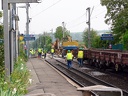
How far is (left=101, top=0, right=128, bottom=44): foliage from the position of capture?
55.9 meters

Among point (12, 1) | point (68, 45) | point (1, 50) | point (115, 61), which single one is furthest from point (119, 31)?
point (12, 1)

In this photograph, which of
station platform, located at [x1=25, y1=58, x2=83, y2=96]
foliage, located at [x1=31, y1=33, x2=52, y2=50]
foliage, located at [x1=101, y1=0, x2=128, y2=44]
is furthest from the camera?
foliage, located at [x1=31, y1=33, x2=52, y2=50]

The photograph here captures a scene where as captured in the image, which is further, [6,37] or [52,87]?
[52,87]

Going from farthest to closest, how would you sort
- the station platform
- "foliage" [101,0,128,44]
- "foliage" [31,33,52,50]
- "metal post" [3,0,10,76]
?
"foliage" [31,33,52,50], "foliage" [101,0,128,44], the station platform, "metal post" [3,0,10,76]

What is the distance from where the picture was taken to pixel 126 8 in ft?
A: 185

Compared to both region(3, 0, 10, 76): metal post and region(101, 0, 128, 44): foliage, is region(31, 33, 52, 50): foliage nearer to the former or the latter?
region(101, 0, 128, 44): foliage

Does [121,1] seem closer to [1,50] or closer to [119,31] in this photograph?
[119,31]

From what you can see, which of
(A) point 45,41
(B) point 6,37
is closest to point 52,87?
(B) point 6,37

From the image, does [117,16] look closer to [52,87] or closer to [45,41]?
[52,87]

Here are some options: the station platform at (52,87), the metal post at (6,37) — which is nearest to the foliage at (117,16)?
the station platform at (52,87)

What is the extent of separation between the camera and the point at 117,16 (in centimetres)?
5797

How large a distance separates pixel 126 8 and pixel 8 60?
45639 millimetres

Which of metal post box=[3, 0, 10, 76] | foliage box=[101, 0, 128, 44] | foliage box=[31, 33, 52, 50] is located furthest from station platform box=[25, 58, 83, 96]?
foliage box=[31, 33, 52, 50]

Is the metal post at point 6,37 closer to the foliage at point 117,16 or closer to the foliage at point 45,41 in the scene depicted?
the foliage at point 117,16
